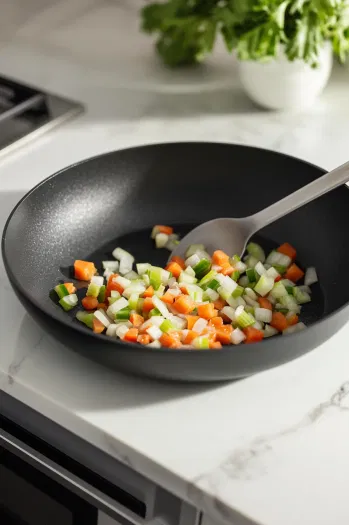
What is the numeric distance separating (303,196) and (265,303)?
15 cm

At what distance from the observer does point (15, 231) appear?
0.98 m

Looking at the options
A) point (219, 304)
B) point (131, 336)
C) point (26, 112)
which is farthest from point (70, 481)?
point (26, 112)

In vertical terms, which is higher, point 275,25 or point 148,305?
point 275,25

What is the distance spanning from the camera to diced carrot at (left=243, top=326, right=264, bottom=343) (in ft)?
2.93

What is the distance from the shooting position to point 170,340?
0.87 metres

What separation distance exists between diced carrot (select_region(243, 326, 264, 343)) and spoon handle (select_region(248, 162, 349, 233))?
0.60ft

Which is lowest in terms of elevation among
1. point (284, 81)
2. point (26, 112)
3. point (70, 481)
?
point (70, 481)

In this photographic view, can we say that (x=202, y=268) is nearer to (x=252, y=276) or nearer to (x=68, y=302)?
(x=252, y=276)

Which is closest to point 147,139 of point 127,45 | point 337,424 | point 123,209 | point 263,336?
point 123,209

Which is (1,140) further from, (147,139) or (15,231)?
(15,231)

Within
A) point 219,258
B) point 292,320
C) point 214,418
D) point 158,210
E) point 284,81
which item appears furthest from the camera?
point 284,81

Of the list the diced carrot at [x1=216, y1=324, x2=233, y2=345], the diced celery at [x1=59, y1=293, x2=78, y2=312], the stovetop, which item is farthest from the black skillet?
the stovetop

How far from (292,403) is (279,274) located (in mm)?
222

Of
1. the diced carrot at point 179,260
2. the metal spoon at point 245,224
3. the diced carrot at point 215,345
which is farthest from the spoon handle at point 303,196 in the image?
the diced carrot at point 215,345
